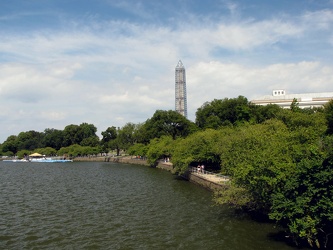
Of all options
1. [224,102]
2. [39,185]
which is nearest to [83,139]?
[224,102]

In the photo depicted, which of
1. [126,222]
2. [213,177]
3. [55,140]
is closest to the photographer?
[126,222]

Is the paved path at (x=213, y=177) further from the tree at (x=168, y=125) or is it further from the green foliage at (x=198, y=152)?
the tree at (x=168, y=125)

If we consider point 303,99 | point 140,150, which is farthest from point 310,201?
point 303,99

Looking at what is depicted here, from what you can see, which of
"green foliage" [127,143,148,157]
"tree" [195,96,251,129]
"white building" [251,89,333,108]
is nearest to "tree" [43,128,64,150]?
"green foliage" [127,143,148,157]

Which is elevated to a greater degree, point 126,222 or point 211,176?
point 211,176

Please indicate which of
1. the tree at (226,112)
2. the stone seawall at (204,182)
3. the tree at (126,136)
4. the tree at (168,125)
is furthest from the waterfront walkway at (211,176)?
the tree at (126,136)

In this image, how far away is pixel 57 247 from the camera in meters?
20.1

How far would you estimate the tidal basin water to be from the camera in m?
20.4

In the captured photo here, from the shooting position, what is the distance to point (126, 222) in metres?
25.2

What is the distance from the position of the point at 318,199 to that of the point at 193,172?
29.8 metres

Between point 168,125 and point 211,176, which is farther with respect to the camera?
point 168,125

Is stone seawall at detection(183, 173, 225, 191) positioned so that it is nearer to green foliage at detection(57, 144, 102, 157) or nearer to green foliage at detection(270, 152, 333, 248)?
green foliage at detection(270, 152, 333, 248)

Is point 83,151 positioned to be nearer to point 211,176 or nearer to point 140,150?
point 140,150

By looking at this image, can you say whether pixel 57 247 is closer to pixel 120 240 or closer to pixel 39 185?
pixel 120 240
